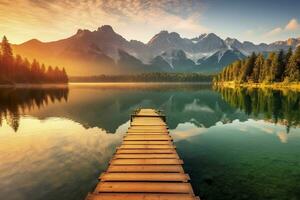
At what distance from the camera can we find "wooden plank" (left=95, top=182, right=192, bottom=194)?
477 inches

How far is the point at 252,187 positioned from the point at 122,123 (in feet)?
94.0

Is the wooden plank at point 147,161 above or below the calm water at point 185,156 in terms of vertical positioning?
above

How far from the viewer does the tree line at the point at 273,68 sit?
4797 inches

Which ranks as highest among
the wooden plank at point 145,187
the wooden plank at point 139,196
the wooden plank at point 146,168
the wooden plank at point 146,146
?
the wooden plank at point 146,146

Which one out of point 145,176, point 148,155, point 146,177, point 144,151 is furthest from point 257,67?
point 146,177

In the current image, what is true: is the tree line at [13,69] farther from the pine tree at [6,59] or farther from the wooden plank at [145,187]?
the wooden plank at [145,187]

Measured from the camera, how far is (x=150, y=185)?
12.6 m

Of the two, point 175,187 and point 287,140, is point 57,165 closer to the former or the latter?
point 175,187

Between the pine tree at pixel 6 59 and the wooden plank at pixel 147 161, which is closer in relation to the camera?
the wooden plank at pixel 147 161

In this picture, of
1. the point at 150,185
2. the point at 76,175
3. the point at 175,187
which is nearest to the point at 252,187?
the point at 175,187

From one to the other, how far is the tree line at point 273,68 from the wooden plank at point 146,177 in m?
128

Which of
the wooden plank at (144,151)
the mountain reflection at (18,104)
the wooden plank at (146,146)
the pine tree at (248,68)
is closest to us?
the wooden plank at (144,151)

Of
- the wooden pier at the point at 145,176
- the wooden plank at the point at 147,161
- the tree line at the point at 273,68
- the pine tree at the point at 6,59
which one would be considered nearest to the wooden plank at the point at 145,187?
the wooden pier at the point at 145,176

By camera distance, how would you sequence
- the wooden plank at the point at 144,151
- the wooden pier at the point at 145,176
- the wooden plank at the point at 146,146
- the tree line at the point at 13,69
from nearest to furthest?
the wooden pier at the point at 145,176 → the wooden plank at the point at 144,151 → the wooden plank at the point at 146,146 → the tree line at the point at 13,69
